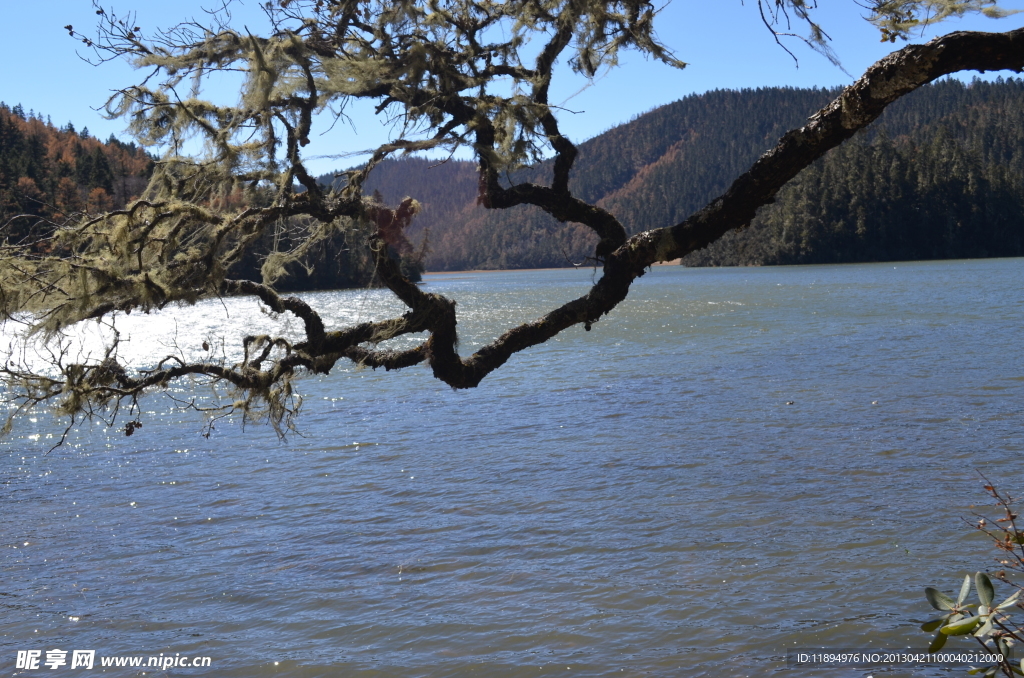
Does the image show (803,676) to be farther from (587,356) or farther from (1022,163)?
(1022,163)

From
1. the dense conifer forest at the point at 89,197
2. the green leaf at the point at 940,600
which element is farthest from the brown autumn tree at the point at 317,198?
the green leaf at the point at 940,600

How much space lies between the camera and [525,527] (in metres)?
8.78

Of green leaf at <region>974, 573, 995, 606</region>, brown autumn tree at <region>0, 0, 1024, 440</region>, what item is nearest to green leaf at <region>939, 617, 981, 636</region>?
green leaf at <region>974, 573, 995, 606</region>

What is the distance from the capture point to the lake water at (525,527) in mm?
6203

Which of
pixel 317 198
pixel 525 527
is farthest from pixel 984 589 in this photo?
pixel 525 527

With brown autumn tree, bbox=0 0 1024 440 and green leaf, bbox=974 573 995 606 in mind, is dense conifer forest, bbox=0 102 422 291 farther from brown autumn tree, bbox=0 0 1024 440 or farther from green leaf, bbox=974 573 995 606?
green leaf, bbox=974 573 995 606

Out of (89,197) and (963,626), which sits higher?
(89,197)

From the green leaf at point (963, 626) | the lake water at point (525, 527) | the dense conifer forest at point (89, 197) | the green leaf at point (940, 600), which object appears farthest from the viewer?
the lake water at point (525, 527)

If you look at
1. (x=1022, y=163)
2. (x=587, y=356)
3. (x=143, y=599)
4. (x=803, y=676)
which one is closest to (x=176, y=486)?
(x=143, y=599)

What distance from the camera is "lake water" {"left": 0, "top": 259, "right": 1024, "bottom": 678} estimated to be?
20.4 ft

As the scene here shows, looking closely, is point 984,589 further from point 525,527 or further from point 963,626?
point 525,527

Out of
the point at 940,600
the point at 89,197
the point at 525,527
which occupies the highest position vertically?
the point at 89,197

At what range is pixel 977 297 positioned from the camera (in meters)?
37.8

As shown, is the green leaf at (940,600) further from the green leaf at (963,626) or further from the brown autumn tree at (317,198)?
the brown autumn tree at (317,198)
